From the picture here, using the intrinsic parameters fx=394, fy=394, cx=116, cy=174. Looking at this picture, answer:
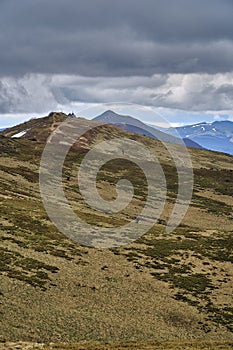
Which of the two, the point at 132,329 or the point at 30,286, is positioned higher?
the point at 30,286

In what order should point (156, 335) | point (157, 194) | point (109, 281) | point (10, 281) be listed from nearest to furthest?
point (156, 335), point (10, 281), point (109, 281), point (157, 194)

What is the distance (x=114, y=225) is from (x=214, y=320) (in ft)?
153

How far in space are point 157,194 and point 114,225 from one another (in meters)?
80.0

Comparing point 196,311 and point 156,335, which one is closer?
point 156,335

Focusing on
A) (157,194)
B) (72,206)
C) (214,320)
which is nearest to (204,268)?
(214,320)

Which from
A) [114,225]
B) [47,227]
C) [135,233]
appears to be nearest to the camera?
[47,227]

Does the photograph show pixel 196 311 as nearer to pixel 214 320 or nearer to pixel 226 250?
pixel 214 320

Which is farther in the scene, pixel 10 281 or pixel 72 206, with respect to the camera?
pixel 72 206

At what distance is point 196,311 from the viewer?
5184 cm

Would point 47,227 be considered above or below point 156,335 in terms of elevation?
above

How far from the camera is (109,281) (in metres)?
56.1

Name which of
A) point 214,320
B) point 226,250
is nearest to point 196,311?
point 214,320

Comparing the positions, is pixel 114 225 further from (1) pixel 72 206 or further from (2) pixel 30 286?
(2) pixel 30 286

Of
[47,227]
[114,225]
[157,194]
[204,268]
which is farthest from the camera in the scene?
[157,194]
